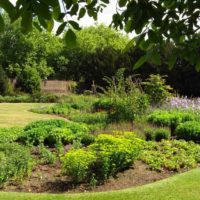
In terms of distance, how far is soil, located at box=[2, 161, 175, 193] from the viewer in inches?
280

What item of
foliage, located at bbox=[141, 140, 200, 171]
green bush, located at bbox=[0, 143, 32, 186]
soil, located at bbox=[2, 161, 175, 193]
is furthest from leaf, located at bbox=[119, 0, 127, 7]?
foliage, located at bbox=[141, 140, 200, 171]

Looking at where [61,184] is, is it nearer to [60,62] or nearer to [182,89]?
[182,89]

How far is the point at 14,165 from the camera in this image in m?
7.47

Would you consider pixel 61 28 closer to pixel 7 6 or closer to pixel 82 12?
pixel 7 6

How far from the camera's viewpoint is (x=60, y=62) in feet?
155

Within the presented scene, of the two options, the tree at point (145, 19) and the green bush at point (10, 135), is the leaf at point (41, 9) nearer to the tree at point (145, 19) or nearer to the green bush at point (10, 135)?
the tree at point (145, 19)

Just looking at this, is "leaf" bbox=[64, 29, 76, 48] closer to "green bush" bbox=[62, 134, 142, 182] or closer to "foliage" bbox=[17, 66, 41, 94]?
"green bush" bbox=[62, 134, 142, 182]

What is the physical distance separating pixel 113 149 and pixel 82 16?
17.1 feet

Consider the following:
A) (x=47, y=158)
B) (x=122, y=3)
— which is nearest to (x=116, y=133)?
(x=47, y=158)

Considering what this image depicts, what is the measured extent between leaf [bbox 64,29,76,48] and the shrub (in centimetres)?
516

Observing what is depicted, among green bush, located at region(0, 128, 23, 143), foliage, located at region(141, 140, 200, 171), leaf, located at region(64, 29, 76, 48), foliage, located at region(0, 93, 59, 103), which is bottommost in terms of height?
foliage, located at region(0, 93, 59, 103)

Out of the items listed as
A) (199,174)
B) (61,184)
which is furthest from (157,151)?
(61,184)

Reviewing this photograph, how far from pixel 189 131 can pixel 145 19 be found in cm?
952

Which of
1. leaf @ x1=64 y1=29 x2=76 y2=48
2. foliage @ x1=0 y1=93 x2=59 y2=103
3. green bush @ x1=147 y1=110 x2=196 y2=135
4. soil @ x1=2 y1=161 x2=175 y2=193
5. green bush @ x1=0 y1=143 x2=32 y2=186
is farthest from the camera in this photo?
foliage @ x1=0 y1=93 x2=59 y2=103
